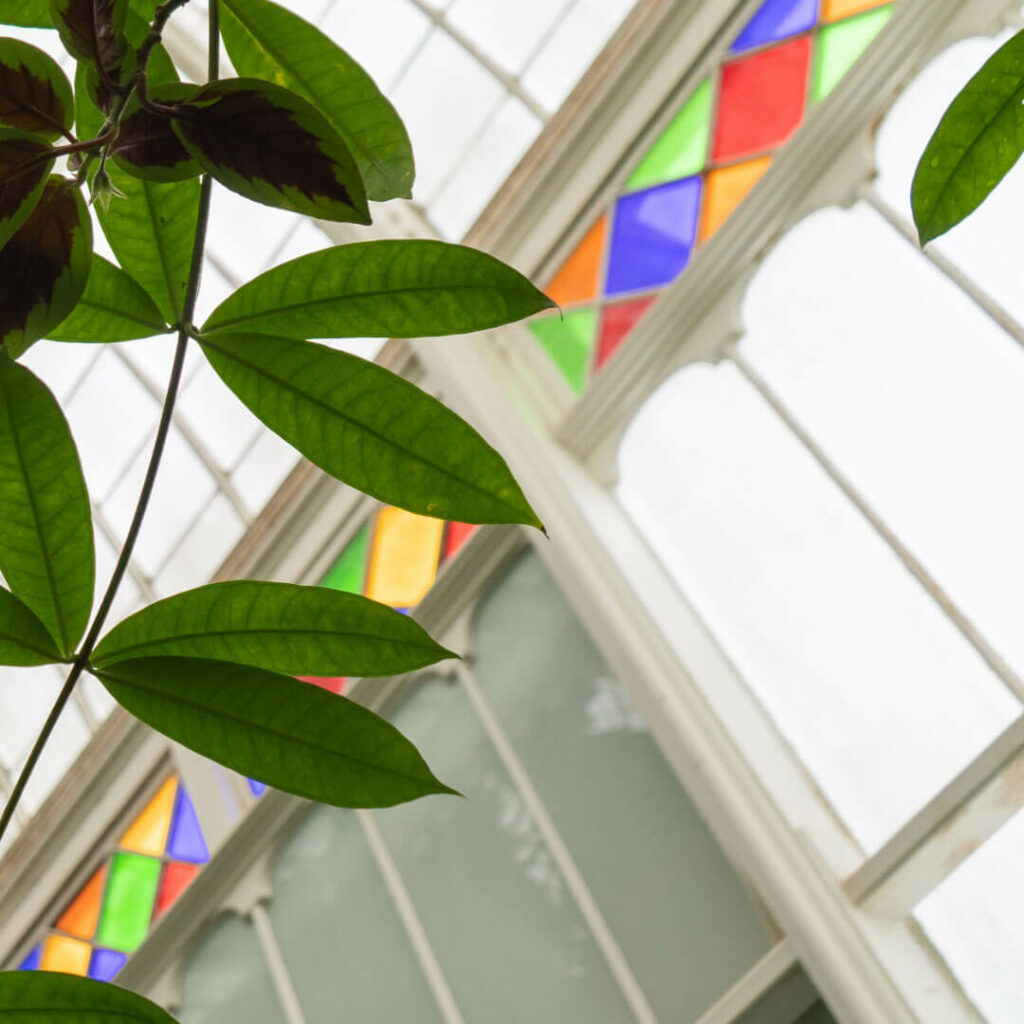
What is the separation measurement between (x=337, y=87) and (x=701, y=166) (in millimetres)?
2975

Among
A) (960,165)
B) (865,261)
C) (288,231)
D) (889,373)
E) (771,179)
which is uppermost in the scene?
(288,231)

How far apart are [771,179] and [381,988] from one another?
8.01 feet

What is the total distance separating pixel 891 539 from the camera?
107 inches

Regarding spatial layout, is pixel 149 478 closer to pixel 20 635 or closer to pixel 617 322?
pixel 20 635

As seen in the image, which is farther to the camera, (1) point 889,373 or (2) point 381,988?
(2) point 381,988

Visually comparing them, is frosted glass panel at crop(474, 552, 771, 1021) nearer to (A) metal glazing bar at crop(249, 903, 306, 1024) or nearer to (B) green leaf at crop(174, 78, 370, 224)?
(A) metal glazing bar at crop(249, 903, 306, 1024)

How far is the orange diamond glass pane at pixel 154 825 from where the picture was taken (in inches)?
176

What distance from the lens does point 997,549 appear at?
2.57 meters

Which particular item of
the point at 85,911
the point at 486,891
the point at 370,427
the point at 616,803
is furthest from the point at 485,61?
the point at 370,427

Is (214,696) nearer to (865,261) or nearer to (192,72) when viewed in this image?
(865,261)

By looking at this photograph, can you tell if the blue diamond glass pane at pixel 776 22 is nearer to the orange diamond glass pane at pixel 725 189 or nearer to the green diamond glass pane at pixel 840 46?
the green diamond glass pane at pixel 840 46

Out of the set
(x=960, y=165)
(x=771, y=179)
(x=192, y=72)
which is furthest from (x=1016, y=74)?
(x=192, y=72)

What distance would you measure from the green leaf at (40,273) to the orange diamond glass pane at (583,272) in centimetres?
326

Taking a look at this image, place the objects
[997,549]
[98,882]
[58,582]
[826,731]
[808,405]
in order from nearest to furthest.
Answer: [58,582], [997,549], [826,731], [808,405], [98,882]
